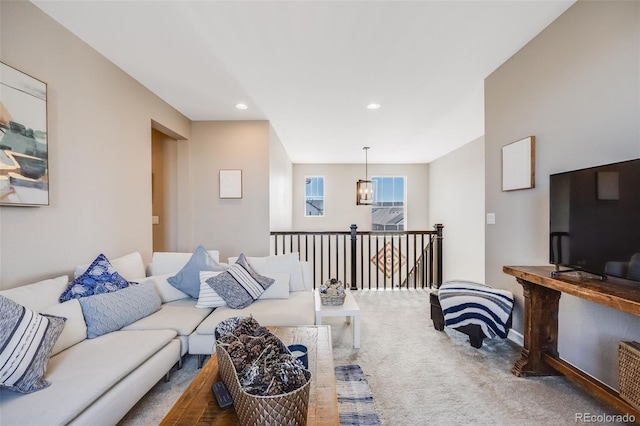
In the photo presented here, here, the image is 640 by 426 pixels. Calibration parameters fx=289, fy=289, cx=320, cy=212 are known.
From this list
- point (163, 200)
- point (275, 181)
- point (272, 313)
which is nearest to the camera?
point (272, 313)

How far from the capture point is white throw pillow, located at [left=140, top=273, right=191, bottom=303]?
107 inches

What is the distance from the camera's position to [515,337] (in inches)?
107

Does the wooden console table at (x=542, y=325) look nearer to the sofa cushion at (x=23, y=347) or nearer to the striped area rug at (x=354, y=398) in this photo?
the striped area rug at (x=354, y=398)

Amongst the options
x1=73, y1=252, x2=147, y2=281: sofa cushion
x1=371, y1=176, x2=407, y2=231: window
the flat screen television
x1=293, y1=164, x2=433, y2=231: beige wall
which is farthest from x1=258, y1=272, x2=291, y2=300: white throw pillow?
x1=371, y1=176, x2=407, y2=231: window

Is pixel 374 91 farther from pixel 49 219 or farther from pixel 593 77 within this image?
pixel 49 219

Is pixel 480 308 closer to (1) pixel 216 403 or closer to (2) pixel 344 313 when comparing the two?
(2) pixel 344 313

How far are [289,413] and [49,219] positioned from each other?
2.28 m

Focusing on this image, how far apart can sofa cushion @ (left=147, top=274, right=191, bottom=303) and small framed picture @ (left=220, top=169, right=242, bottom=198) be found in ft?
5.82

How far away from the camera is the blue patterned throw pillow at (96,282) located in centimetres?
201

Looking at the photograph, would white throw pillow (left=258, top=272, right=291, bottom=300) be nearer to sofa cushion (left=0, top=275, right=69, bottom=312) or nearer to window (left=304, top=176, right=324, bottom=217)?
sofa cushion (left=0, top=275, right=69, bottom=312)

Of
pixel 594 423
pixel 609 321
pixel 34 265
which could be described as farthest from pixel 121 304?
pixel 609 321

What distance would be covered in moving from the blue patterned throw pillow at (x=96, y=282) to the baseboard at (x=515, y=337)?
3.46 meters

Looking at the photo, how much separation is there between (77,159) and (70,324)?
132 cm

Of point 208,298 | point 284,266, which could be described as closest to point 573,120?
point 284,266
